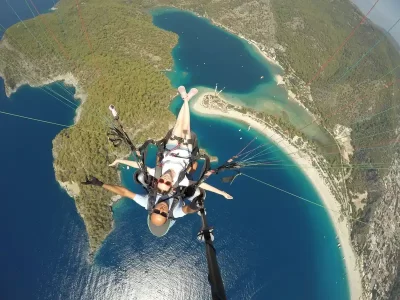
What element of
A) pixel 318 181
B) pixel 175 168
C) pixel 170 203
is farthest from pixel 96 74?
pixel 170 203

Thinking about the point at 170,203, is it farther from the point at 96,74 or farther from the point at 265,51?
the point at 265,51

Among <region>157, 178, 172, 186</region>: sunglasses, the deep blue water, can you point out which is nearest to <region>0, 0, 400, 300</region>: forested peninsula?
the deep blue water

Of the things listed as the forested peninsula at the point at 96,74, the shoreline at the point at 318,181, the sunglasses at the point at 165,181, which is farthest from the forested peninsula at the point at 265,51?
the sunglasses at the point at 165,181

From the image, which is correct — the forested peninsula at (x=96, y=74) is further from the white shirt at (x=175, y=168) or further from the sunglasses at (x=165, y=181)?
the sunglasses at (x=165, y=181)

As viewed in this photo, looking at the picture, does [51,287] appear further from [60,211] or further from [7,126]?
[7,126]

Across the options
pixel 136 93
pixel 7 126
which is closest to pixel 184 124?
pixel 136 93

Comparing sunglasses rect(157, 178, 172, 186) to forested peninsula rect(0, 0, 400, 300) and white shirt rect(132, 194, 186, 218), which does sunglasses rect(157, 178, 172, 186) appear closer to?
white shirt rect(132, 194, 186, 218)

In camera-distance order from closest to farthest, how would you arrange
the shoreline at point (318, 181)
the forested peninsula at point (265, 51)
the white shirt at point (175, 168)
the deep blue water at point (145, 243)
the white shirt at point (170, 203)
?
the white shirt at point (170, 203)
the white shirt at point (175, 168)
the deep blue water at point (145, 243)
the shoreline at point (318, 181)
the forested peninsula at point (265, 51)
